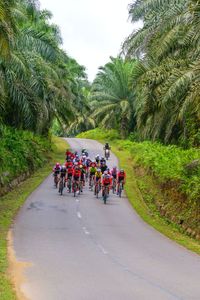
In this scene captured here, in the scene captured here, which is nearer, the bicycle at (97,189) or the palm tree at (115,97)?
the bicycle at (97,189)

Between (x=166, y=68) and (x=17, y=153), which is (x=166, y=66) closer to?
(x=166, y=68)

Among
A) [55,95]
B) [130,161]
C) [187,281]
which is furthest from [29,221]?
[130,161]

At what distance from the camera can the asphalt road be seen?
33.6ft

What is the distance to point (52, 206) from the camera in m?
23.6

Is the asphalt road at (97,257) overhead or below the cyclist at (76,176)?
below

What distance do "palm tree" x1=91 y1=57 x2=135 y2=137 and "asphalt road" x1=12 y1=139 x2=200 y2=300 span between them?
35.6 m

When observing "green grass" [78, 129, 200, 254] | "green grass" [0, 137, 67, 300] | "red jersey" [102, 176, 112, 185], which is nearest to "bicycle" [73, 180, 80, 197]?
"red jersey" [102, 176, 112, 185]

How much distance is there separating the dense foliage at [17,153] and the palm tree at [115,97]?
20.1 metres

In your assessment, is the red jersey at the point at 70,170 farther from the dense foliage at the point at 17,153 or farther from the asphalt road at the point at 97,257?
the asphalt road at the point at 97,257

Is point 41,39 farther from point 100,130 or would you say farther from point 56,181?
point 100,130

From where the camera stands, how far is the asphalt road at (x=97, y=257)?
33.6ft

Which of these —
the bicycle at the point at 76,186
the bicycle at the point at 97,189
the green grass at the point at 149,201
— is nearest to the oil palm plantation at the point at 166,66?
the green grass at the point at 149,201

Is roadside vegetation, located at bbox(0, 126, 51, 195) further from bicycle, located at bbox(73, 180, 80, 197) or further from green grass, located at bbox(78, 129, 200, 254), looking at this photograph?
green grass, located at bbox(78, 129, 200, 254)

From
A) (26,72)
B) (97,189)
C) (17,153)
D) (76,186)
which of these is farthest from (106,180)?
(17,153)
